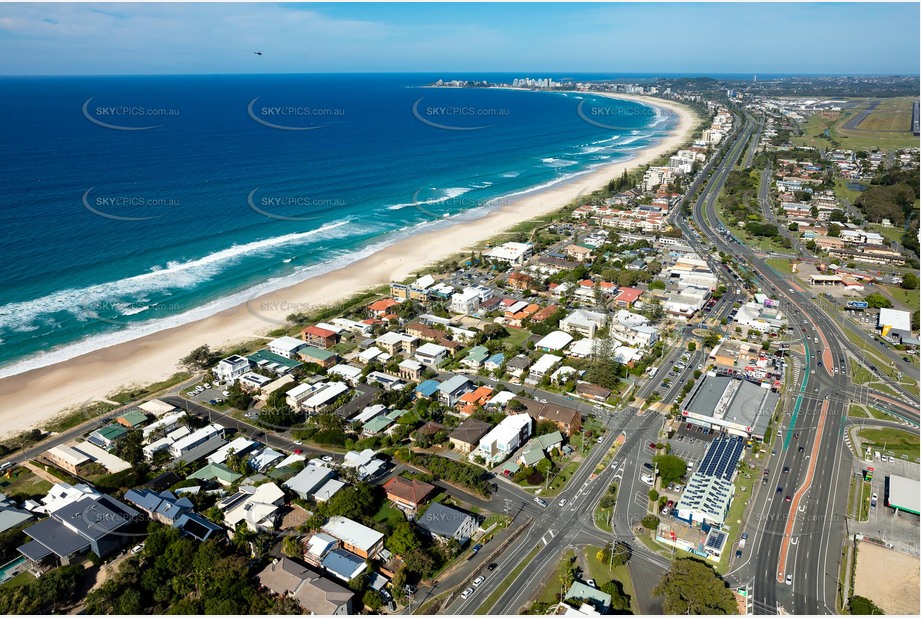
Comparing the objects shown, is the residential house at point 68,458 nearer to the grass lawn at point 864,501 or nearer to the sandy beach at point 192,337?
the sandy beach at point 192,337

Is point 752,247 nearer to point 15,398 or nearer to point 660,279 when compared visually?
point 660,279

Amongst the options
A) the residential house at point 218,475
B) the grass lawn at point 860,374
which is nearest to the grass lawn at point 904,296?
the grass lawn at point 860,374

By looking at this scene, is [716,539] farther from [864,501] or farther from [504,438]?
[504,438]

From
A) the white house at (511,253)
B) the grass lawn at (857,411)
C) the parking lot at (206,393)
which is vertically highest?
the white house at (511,253)

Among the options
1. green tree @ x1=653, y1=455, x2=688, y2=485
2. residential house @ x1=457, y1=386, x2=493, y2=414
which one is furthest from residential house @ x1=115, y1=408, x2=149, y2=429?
green tree @ x1=653, y1=455, x2=688, y2=485

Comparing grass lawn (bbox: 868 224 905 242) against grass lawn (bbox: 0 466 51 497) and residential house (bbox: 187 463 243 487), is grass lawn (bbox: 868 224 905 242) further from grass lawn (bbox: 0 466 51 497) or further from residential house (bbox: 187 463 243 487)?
grass lawn (bbox: 0 466 51 497)

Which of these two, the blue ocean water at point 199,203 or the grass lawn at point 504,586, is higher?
the blue ocean water at point 199,203

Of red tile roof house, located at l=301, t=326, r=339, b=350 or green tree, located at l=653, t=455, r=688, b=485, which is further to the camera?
red tile roof house, located at l=301, t=326, r=339, b=350

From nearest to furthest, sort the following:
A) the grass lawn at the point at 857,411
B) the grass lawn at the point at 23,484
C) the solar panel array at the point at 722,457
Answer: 1. the grass lawn at the point at 23,484
2. the solar panel array at the point at 722,457
3. the grass lawn at the point at 857,411
